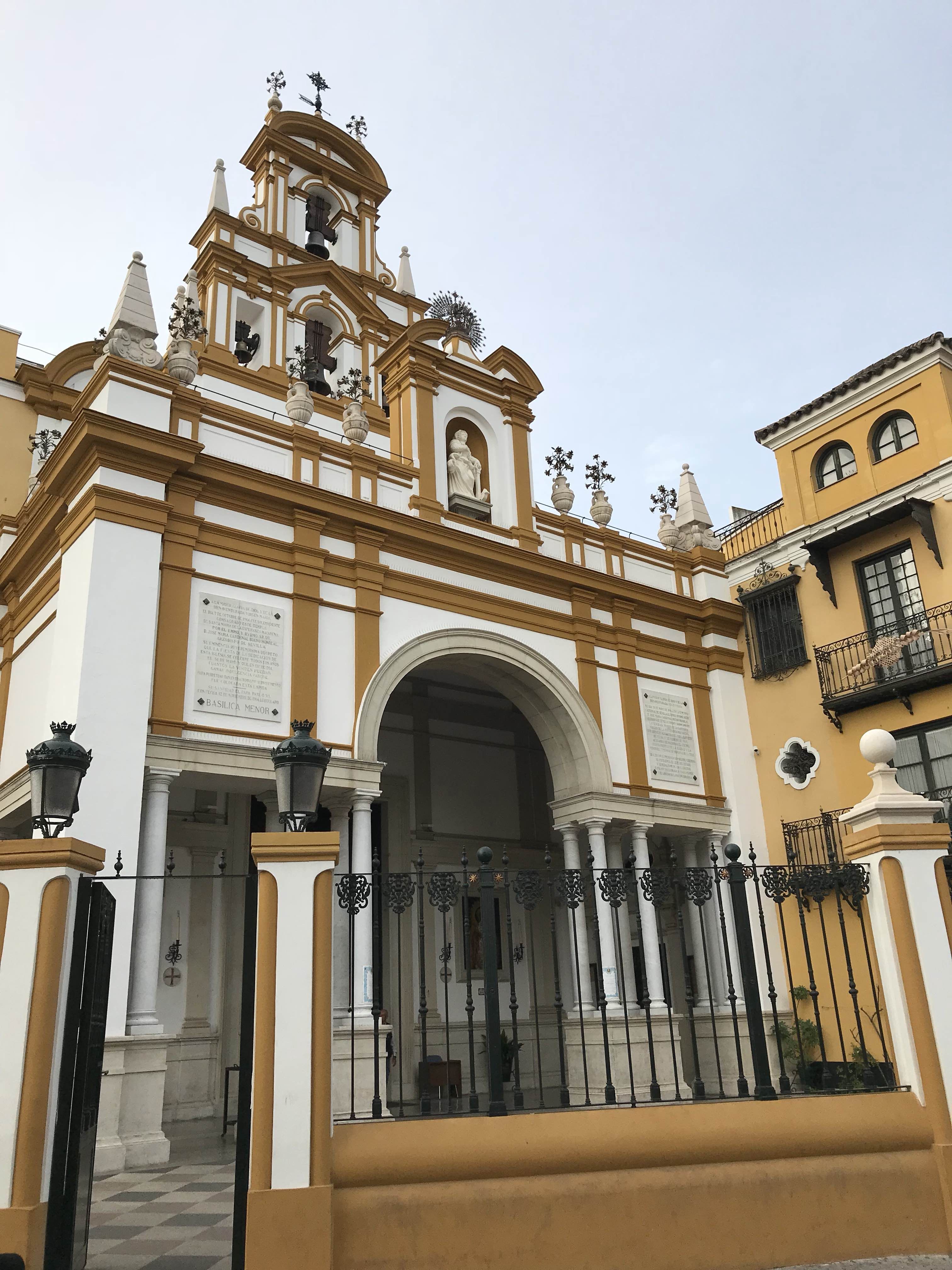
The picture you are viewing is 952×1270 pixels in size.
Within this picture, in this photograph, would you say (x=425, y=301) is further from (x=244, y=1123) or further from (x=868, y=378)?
(x=244, y=1123)

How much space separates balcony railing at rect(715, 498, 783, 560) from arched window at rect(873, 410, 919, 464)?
1.85 metres

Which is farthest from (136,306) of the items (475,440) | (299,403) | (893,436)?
(893,436)

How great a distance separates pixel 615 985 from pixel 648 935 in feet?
2.98

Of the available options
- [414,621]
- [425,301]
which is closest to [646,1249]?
[414,621]

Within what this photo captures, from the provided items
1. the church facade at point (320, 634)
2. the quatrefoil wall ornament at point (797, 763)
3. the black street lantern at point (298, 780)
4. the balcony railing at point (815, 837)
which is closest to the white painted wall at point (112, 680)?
the church facade at point (320, 634)

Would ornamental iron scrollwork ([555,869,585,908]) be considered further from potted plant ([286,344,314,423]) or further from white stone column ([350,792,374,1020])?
potted plant ([286,344,314,423])

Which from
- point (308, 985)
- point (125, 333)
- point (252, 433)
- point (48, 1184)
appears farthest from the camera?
point (252, 433)

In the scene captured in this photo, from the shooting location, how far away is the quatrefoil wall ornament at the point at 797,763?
14961 mm

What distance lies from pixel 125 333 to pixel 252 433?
5.83 feet

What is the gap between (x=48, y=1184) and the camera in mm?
4855

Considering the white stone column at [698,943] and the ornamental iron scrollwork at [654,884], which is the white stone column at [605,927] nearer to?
the white stone column at [698,943]

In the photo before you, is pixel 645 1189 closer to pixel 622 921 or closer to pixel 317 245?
pixel 622 921

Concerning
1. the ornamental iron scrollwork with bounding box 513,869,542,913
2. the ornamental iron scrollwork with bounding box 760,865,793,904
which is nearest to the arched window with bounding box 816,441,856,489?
the ornamental iron scrollwork with bounding box 760,865,793,904

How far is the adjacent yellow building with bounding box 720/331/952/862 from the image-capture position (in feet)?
44.4
